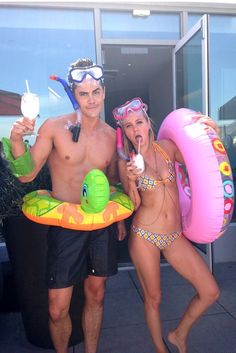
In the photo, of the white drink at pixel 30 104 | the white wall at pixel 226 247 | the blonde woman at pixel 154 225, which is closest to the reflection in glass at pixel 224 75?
the white wall at pixel 226 247

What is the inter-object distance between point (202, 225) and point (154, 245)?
337 millimetres

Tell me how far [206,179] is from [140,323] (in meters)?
1.54

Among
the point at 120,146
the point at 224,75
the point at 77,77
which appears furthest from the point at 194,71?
the point at 77,77

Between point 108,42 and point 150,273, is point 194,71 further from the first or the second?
point 150,273

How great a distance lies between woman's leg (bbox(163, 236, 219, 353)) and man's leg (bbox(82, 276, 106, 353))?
0.52 metres

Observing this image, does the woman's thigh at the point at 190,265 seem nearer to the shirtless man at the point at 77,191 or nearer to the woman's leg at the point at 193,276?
the woman's leg at the point at 193,276

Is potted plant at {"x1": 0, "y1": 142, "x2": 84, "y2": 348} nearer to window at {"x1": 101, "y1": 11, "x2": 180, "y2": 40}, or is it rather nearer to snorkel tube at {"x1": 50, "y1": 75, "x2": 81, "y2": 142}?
snorkel tube at {"x1": 50, "y1": 75, "x2": 81, "y2": 142}

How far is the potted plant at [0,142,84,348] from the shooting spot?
244cm

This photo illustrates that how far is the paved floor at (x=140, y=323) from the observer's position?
8.56ft

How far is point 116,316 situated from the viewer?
3102mm

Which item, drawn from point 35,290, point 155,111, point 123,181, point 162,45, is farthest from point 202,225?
point 155,111

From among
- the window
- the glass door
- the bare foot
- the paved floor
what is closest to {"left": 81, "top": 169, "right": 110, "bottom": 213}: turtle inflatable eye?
the bare foot

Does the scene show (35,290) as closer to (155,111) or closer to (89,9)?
(89,9)

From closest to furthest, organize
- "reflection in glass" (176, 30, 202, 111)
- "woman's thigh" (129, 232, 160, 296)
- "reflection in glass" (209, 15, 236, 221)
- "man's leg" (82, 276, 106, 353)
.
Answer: "woman's thigh" (129, 232, 160, 296), "man's leg" (82, 276, 106, 353), "reflection in glass" (176, 30, 202, 111), "reflection in glass" (209, 15, 236, 221)
